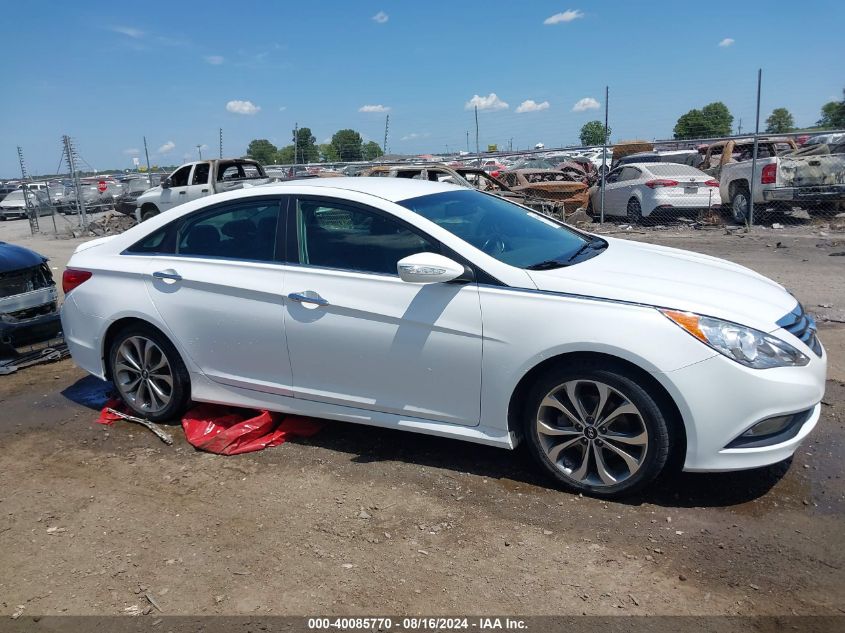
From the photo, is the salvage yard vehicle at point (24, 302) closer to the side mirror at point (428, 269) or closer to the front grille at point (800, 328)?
the side mirror at point (428, 269)

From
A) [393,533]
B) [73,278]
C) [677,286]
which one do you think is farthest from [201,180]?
[677,286]

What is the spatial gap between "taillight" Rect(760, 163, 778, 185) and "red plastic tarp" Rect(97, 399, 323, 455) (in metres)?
11.7

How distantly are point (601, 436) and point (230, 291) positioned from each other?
2406 mm

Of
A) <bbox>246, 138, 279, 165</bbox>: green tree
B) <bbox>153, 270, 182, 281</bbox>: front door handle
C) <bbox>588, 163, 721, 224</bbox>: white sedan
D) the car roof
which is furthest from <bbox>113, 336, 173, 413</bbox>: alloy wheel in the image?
<bbox>246, 138, 279, 165</bbox>: green tree

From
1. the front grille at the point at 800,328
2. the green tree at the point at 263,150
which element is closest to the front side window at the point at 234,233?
the front grille at the point at 800,328

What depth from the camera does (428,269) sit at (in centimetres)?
363

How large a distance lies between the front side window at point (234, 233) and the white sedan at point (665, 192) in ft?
38.8

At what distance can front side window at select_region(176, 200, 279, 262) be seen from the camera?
4387 mm

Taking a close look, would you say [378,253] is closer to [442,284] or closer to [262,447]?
[442,284]

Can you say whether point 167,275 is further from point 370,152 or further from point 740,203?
point 370,152

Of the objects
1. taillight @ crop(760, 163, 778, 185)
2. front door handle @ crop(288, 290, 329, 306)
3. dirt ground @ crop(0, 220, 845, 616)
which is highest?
taillight @ crop(760, 163, 778, 185)

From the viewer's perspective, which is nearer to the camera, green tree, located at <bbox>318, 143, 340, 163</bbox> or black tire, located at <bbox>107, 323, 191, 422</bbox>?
black tire, located at <bbox>107, 323, 191, 422</bbox>

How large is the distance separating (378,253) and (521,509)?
63.9 inches

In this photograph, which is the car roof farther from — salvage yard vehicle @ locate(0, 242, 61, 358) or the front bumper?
salvage yard vehicle @ locate(0, 242, 61, 358)
